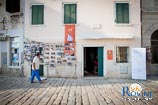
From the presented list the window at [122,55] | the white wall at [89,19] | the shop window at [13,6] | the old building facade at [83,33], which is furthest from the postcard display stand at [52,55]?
the window at [122,55]

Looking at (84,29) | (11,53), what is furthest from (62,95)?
(11,53)

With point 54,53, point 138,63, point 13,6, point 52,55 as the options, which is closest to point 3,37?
point 13,6

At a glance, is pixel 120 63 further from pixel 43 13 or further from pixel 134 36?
pixel 43 13

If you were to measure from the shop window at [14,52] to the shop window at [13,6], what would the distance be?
249 cm

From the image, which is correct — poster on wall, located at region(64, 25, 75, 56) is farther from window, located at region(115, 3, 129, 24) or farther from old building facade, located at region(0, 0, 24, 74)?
old building facade, located at region(0, 0, 24, 74)

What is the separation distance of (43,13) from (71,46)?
11.6ft

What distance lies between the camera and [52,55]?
1594cm

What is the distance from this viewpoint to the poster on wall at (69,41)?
51.9 ft

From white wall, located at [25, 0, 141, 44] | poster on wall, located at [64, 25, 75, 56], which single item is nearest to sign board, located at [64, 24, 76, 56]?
poster on wall, located at [64, 25, 75, 56]

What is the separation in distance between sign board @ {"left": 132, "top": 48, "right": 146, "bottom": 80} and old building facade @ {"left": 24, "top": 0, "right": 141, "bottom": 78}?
3.18 ft

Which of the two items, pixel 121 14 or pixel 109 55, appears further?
pixel 121 14

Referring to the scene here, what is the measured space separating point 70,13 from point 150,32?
7.10 m

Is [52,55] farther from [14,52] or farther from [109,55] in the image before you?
[109,55]

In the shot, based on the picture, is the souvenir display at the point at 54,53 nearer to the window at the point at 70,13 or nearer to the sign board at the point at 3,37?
the window at the point at 70,13
